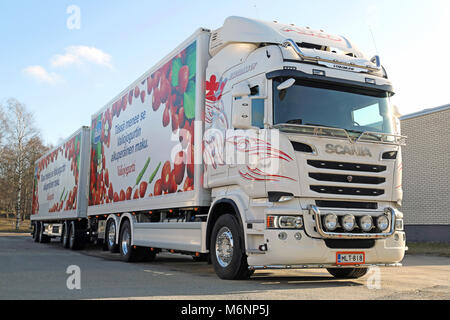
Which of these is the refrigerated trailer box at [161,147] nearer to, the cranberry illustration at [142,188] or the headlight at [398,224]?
the cranberry illustration at [142,188]

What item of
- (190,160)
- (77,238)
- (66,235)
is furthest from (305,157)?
(66,235)

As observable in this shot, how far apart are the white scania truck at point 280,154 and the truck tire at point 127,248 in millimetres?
1976

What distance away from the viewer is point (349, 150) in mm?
6941

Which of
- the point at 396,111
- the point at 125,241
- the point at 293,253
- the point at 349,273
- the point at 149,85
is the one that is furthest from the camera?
the point at 125,241

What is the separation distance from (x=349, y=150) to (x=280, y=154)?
1088 millimetres

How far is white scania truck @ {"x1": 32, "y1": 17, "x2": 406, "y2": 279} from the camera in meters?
6.67

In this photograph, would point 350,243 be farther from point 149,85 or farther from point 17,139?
point 17,139

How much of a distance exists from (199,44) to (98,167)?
24.8ft

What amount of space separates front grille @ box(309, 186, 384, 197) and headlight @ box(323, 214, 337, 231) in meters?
0.36

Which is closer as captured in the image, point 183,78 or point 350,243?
point 350,243

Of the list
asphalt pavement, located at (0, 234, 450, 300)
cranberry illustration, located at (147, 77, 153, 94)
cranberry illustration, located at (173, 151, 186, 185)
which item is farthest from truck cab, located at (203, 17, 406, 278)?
cranberry illustration, located at (147, 77, 153, 94)

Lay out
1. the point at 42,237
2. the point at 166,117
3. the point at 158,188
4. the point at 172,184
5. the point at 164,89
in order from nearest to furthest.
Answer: the point at 172,184 → the point at 166,117 → the point at 158,188 → the point at 164,89 → the point at 42,237

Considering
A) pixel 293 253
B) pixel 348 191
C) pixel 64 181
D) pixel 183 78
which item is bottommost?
pixel 293 253

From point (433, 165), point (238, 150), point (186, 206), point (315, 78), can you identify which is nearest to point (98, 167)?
point (186, 206)
